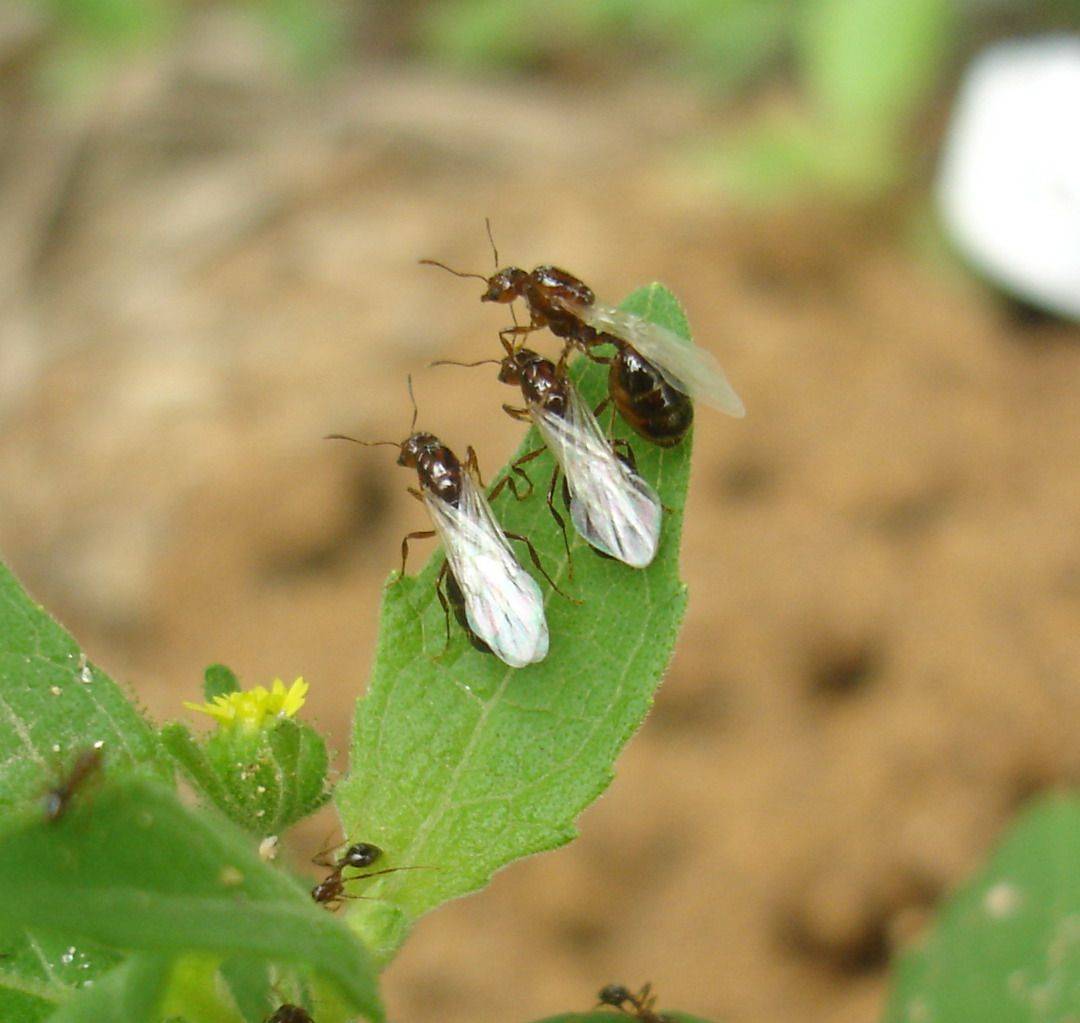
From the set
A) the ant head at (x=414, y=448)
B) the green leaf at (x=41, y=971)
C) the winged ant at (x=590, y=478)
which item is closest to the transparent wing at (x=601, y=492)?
the winged ant at (x=590, y=478)

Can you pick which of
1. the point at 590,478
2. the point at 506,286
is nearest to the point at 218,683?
the point at 590,478

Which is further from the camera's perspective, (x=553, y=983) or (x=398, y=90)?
(x=398, y=90)

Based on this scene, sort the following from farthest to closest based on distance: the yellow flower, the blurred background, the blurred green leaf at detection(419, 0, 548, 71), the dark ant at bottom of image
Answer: the blurred green leaf at detection(419, 0, 548, 71)
the blurred background
the yellow flower
the dark ant at bottom of image

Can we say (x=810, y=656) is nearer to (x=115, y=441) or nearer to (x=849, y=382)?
(x=849, y=382)

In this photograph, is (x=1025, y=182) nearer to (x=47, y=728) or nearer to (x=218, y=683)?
(x=218, y=683)

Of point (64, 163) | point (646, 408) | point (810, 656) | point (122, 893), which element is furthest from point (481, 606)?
point (64, 163)

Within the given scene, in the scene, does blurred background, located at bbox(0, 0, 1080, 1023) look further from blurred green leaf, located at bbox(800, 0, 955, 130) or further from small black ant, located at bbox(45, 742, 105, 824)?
small black ant, located at bbox(45, 742, 105, 824)

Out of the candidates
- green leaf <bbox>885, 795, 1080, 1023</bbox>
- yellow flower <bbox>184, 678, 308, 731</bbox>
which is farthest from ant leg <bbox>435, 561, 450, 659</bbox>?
green leaf <bbox>885, 795, 1080, 1023</bbox>

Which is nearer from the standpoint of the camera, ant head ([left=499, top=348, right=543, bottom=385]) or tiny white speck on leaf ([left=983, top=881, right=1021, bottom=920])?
ant head ([left=499, top=348, right=543, bottom=385])
